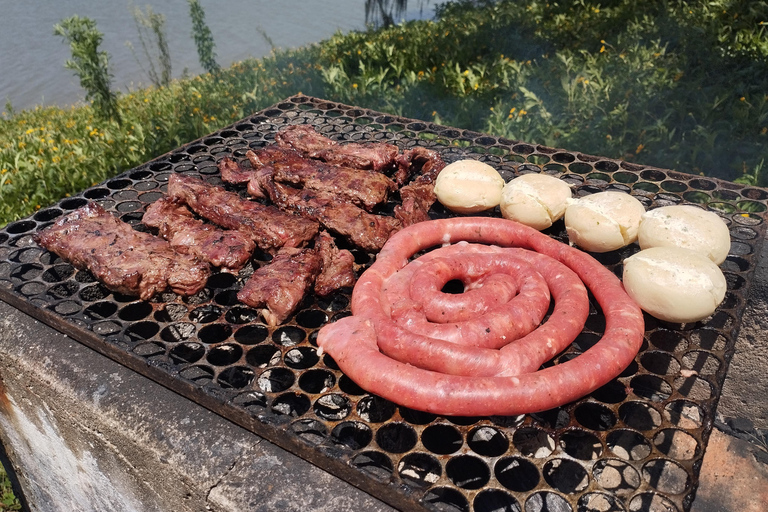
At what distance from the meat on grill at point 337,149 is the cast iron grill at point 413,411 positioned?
718 mm

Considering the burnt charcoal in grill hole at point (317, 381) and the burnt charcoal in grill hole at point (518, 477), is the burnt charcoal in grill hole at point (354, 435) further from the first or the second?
the burnt charcoal in grill hole at point (518, 477)

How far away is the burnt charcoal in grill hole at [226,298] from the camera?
343cm

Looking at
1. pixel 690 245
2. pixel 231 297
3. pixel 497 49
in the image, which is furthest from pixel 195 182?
pixel 497 49

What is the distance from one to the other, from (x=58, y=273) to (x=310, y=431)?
2.44m

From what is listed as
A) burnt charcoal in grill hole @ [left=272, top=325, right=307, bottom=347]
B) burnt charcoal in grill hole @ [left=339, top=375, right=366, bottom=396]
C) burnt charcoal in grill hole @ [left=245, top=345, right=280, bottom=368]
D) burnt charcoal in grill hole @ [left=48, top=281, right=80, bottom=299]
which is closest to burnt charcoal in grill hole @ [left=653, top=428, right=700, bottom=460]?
burnt charcoal in grill hole @ [left=339, top=375, right=366, bottom=396]

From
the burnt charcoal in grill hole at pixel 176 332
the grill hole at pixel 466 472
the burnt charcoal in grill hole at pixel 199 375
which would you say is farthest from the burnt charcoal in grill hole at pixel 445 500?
the burnt charcoal in grill hole at pixel 176 332

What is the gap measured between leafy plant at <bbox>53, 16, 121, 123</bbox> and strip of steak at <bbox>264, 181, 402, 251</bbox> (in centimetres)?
545

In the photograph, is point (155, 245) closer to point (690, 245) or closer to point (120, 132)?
point (690, 245)

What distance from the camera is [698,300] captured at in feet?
9.16

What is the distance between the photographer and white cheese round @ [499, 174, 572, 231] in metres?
3.64

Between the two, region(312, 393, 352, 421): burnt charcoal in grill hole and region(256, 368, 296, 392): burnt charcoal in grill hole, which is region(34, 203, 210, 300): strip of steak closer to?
region(256, 368, 296, 392): burnt charcoal in grill hole

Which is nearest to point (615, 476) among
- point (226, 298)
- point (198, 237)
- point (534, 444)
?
point (534, 444)

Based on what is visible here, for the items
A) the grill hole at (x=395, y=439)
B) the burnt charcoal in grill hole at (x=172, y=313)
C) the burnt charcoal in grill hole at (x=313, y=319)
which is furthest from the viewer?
the burnt charcoal in grill hole at (x=313, y=319)

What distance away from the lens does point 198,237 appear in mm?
3783
